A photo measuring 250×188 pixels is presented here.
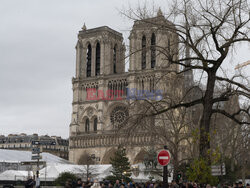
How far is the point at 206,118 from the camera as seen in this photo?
13.6 m

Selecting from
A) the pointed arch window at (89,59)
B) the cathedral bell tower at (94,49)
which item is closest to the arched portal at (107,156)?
the cathedral bell tower at (94,49)

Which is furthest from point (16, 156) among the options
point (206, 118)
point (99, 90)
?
point (206, 118)

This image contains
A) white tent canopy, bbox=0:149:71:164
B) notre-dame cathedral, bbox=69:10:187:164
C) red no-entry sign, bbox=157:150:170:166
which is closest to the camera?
red no-entry sign, bbox=157:150:170:166

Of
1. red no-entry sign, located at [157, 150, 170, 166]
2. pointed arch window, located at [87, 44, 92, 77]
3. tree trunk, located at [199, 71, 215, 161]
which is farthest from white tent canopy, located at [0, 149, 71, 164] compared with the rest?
red no-entry sign, located at [157, 150, 170, 166]

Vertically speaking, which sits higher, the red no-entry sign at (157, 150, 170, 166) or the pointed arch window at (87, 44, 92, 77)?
the pointed arch window at (87, 44, 92, 77)

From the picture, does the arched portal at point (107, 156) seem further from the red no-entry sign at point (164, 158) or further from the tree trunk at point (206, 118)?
the red no-entry sign at point (164, 158)

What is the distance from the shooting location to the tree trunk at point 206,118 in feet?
43.0

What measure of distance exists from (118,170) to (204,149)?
40.0 m

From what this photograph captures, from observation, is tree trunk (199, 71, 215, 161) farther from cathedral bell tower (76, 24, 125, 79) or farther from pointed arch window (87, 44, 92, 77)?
pointed arch window (87, 44, 92, 77)

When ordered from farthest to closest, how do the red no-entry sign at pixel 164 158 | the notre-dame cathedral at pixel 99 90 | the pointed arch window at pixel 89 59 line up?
the pointed arch window at pixel 89 59 < the notre-dame cathedral at pixel 99 90 < the red no-entry sign at pixel 164 158

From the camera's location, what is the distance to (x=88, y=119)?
79.8 metres

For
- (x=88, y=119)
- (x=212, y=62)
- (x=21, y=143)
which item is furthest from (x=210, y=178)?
(x=21, y=143)

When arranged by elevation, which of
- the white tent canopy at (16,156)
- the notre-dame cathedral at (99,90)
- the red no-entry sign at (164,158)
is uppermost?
the notre-dame cathedral at (99,90)

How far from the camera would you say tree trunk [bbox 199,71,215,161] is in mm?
13094
